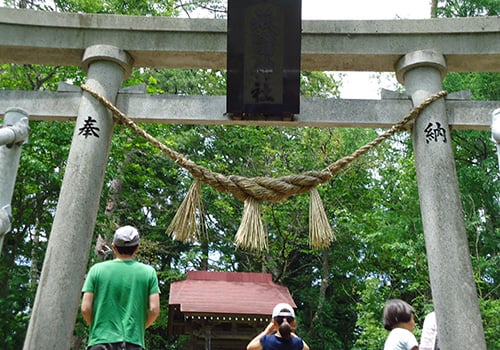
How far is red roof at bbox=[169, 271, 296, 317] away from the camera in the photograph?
10.8 m

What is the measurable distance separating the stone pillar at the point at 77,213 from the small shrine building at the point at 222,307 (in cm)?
686

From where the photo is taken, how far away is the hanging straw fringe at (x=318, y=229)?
4.06 m

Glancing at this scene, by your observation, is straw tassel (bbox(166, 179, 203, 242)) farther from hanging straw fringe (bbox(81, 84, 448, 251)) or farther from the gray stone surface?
the gray stone surface

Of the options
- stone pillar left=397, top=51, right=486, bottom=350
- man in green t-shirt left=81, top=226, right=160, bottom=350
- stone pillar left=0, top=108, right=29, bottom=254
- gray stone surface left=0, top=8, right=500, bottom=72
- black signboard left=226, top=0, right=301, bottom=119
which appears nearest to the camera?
man in green t-shirt left=81, top=226, right=160, bottom=350

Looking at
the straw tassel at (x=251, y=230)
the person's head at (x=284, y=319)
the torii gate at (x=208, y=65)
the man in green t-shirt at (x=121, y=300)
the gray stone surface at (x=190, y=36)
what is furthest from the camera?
the gray stone surface at (x=190, y=36)

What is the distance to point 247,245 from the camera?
395cm

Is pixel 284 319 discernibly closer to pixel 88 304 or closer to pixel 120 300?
pixel 120 300

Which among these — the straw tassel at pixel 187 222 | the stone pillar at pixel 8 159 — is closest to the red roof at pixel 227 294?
the straw tassel at pixel 187 222

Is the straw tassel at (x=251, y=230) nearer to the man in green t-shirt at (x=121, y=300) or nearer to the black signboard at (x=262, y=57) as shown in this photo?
the black signboard at (x=262, y=57)

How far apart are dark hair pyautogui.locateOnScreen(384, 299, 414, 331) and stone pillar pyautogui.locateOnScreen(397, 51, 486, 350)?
3.05 feet

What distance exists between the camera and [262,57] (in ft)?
15.2

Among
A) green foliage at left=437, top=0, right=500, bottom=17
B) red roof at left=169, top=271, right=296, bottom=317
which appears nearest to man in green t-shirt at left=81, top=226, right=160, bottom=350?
red roof at left=169, top=271, right=296, bottom=317

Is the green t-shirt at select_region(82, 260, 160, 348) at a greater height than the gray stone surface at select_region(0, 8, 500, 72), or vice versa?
the gray stone surface at select_region(0, 8, 500, 72)

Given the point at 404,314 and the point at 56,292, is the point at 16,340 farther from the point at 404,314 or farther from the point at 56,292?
the point at 404,314
